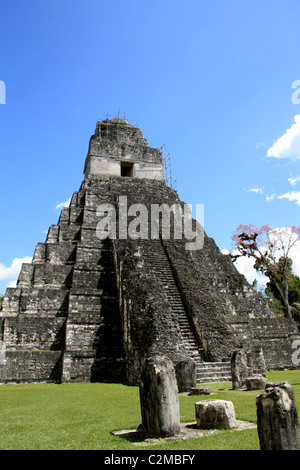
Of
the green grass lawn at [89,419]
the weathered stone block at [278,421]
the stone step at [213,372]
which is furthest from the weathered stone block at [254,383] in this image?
the weathered stone block at [278,421]

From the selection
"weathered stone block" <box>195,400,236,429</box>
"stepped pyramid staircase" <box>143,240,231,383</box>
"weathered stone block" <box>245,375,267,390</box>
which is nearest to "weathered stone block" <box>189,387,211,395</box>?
"weathered stone block" <box>245,375,267,390</box>

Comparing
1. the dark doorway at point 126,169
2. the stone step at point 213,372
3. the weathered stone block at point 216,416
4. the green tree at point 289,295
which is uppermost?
the dark doorway at point 126,169

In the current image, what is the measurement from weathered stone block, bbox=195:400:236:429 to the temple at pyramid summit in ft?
15.3

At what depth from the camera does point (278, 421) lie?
313 cm

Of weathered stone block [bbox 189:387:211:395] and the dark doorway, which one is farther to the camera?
the dark doorway

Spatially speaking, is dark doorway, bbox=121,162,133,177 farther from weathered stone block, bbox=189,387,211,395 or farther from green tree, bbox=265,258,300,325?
weathered stone block, bbox=189,387,211,395

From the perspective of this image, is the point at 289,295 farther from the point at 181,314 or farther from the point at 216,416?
the point at 216,416

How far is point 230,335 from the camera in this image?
35.8 feet

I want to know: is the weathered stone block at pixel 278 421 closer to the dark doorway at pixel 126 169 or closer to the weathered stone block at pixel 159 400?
the weathered stone block at pixel 159 400

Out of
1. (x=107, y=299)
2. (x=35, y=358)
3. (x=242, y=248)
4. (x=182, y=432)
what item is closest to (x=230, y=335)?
(x=107, y=299)

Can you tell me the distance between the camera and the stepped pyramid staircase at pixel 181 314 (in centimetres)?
943

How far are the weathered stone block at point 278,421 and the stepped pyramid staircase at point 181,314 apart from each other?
617cm

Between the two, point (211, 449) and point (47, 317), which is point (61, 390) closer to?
point (47, 317)

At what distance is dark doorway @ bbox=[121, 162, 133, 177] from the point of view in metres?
21.5
